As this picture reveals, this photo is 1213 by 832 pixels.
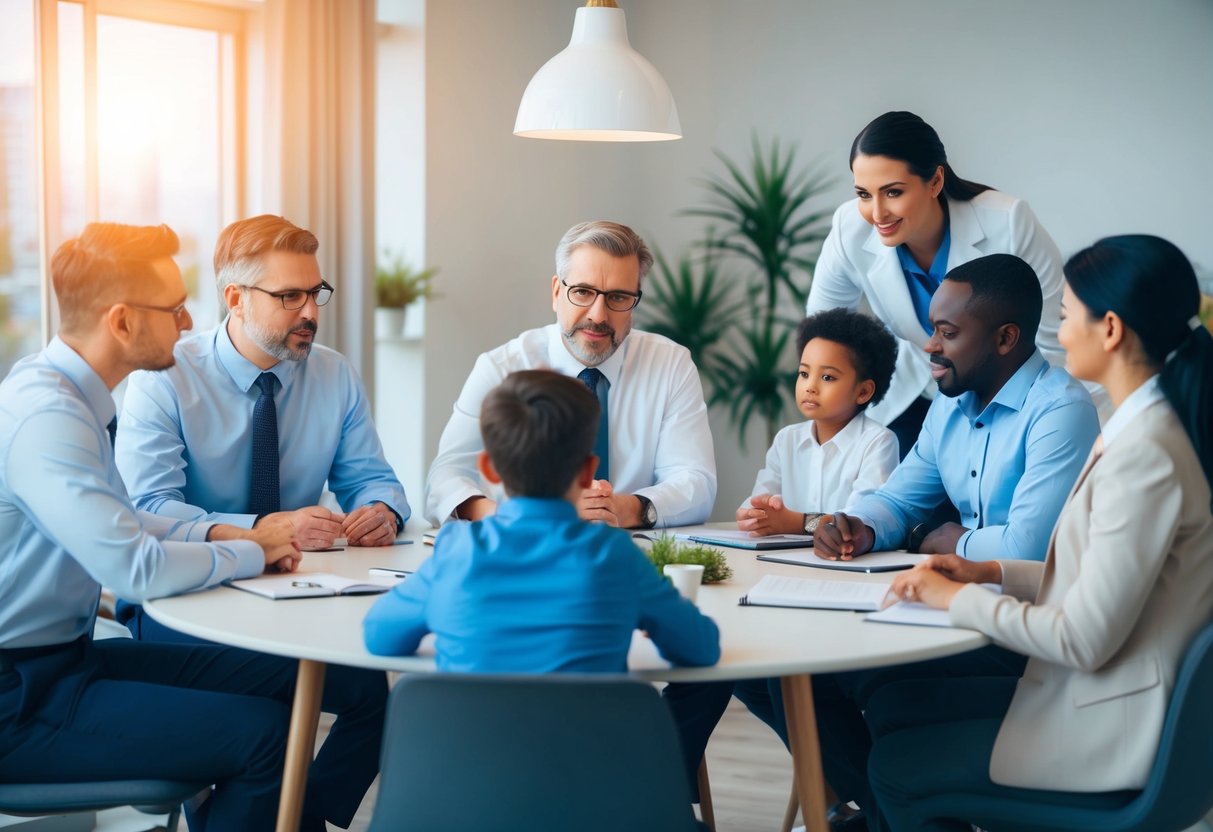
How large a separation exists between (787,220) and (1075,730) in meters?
3.90

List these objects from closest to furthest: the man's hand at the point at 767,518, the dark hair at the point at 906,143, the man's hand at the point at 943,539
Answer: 1. the man's hand at the point at 943,539
2. the man's hand at the point at 767,518
3. the dark hair at the point at 906,143

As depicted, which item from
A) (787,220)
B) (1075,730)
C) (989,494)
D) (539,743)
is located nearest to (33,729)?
(539,743)

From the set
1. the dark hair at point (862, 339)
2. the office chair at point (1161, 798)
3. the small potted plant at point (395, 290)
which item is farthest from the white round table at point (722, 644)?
the small potted plant at point (395, 290)

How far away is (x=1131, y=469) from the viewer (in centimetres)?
173

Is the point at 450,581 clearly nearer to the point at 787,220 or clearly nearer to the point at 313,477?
the point at 313,477

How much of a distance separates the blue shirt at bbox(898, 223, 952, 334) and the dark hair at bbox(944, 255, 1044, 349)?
1.78 feet

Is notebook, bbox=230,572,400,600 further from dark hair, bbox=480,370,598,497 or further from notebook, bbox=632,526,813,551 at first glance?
notebook, bbox=632,526,813,551

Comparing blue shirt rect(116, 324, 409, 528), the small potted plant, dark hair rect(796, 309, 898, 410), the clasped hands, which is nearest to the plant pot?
the small potted plant

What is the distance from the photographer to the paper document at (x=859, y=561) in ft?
7.86

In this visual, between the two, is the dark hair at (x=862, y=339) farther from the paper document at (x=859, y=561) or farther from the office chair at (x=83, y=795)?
the office chair at (x=83, y=795)

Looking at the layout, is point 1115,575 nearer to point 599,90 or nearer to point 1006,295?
point 1006,295

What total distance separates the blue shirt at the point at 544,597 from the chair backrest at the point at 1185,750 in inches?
27.5

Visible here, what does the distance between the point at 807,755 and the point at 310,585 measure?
34.2 inches

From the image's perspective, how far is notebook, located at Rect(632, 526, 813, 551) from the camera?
264 centimetres
